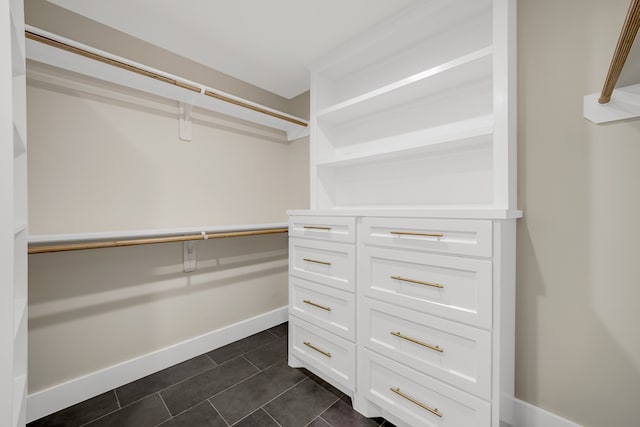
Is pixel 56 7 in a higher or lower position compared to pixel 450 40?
higher

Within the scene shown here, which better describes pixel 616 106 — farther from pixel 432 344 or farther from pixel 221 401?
pixel 221 401

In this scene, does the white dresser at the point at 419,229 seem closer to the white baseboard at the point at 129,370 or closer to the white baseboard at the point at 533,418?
the white baseboard at the point at 533,418

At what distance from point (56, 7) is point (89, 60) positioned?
0.39 m

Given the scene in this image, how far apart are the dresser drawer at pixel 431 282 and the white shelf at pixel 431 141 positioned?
61 centimetres

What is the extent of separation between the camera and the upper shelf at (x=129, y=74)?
1.30 m

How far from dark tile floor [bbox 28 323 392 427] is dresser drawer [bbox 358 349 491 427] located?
0.17 meters

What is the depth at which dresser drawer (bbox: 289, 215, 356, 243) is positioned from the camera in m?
1.50

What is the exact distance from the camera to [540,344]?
1.27 meters

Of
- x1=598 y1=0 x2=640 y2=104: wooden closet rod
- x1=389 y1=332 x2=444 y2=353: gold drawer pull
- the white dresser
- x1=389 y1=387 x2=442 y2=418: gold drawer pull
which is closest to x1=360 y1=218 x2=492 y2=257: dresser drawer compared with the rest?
the white dresser

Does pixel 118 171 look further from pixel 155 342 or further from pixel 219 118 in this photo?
pixel 155 342

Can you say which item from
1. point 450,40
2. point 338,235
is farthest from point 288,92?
point 338,235

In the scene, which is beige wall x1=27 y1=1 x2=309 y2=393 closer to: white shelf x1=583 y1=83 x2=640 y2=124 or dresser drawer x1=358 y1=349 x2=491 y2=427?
dresser drawer x1=358 y1=349 x2=491 y2=427

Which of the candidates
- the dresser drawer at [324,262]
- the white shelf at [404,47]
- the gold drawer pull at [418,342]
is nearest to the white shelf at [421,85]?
the white shelf at [404,47]

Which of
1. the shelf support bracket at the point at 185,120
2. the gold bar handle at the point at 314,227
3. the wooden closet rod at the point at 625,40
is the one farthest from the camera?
the shelf support bracket at the point at 185,120
